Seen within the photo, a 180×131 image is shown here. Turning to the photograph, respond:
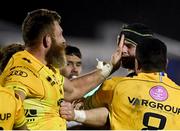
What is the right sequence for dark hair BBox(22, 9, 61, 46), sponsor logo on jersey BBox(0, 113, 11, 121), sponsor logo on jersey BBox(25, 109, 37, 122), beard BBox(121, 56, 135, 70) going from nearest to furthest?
sponsor logo on jersey BBox(0, 113, 11, 121) → sponsor logo on jersey BBox(25, 109, 37, 122) → dark hair BBox(22, 9, 61, 46) → beard BBox(121, 56, 135, 70)

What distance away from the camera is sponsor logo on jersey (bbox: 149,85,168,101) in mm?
2375

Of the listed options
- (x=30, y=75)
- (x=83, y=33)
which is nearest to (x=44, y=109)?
(x=30, y=75)

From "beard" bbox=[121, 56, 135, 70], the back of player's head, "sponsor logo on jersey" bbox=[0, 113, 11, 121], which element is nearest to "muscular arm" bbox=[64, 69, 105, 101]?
"beard" bbox=[121, 56, 135, 70]

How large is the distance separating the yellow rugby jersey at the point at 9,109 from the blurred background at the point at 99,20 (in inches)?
99.9

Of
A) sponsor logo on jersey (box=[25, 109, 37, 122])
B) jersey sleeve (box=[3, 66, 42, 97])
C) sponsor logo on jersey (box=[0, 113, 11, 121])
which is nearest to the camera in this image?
sponsor logo on jersey (box=[0, 113, 11, 121])

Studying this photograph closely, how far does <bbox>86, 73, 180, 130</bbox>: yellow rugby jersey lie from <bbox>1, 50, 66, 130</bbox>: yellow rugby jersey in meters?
0.30

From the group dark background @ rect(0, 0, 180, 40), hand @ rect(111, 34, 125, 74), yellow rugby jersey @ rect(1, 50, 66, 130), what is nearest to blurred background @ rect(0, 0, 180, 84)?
dark background @ rect(0, 0, 180, 40)

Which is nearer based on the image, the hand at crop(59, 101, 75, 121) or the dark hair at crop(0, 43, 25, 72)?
the hand at crop(59, 101, 75, 121)

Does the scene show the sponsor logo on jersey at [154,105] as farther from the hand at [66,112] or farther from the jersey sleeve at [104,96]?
the hand at [66,112]

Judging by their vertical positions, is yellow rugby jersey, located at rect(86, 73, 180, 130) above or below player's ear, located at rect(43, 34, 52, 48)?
below

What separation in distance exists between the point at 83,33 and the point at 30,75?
2.31 metres

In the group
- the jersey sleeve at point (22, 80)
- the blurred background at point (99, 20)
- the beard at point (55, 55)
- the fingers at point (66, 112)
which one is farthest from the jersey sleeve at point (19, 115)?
the blurred background at point (99, 20)

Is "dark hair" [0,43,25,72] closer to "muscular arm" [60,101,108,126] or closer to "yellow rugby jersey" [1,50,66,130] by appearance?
"yellow rugby jersey" [1,50,66,130]

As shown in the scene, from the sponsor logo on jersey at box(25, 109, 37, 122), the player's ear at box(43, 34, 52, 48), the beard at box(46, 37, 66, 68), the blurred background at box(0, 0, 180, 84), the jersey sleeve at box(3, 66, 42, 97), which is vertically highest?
the blurred background at box(0, 0, 180, 84)
